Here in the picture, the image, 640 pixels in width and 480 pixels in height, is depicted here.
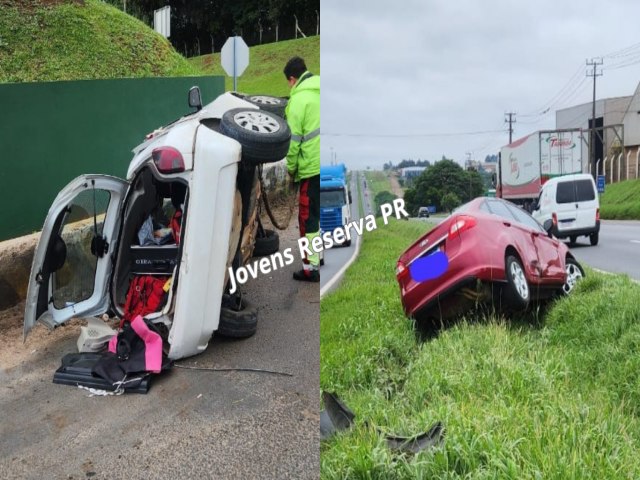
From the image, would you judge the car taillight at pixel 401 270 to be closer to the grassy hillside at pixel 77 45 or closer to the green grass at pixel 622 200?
the green grass at pixel 622 200

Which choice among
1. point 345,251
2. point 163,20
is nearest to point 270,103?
point 163,20

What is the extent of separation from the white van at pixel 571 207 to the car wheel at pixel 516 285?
0.22 m

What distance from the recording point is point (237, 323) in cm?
423

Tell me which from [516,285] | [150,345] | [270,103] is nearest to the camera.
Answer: [516,285]

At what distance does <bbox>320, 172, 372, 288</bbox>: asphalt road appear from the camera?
4.74 feet

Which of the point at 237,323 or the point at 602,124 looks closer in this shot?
the point at 602,124

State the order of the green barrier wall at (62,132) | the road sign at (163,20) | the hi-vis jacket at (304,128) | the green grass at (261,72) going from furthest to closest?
1. the road sign at (163,20)
2. the green barrier wall at (62,132)
3. the green grass at (261,72)
4. the hi-vis jacket at (304,128)

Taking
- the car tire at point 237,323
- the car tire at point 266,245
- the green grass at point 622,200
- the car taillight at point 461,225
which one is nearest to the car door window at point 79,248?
the car tire at point 237,323

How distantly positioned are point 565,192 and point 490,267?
0.46 meters

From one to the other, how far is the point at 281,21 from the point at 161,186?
218 cm

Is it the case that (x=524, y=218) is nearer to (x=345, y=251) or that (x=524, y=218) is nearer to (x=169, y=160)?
(x=345, y=251)

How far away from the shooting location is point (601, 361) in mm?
2713

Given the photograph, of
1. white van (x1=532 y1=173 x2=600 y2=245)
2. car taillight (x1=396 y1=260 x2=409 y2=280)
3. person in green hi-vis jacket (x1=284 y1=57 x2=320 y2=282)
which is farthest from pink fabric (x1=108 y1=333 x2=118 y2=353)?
white van (x1=532 y1=173 x2=600 y2=245)

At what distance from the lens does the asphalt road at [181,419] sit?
2949 millimetres
